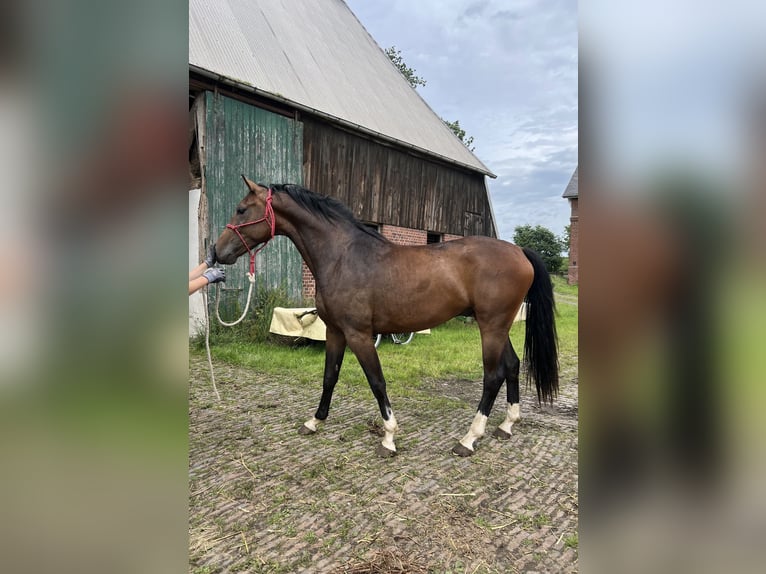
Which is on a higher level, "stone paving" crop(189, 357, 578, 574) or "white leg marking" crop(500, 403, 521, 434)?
"white leg marking" crop(500, 403, 521, 434)

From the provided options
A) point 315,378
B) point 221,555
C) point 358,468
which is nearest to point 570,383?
point 315,378

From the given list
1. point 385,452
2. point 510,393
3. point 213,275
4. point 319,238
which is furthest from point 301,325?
point 213,275

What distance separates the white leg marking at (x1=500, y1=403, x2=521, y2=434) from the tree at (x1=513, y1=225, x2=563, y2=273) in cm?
3255

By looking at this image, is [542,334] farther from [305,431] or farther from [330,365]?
[305,431]

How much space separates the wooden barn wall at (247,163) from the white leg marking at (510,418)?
17.4ft

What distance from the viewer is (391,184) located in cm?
1084

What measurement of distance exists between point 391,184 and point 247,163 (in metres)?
3.83

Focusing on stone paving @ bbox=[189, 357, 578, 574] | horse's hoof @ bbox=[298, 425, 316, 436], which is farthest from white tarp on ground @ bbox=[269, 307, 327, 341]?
horse's hoof @ bbox=[298, 425, 316, 436]

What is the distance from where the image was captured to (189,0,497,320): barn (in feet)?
24.7

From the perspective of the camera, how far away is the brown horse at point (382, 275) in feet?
11.2

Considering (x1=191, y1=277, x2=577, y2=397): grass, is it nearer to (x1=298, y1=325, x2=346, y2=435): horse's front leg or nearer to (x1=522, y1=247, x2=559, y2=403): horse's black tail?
(x1=298, y1=325, x2=346, y2=435): horse's front leg
